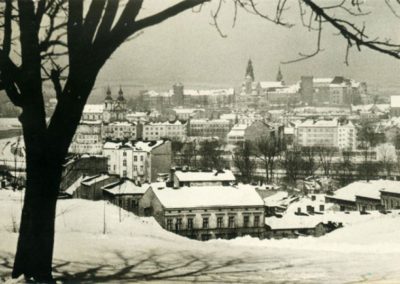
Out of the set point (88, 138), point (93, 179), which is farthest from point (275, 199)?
point (88, 138)

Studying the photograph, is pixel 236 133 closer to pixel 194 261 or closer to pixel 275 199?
pixel 275 199

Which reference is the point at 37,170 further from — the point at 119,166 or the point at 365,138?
the point at 365,138

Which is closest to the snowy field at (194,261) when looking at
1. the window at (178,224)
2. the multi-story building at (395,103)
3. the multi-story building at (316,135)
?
the multi-story building at (395,103)

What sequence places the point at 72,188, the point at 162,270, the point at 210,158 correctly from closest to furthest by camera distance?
the point at 162,270
the point at 72,188
the point at 210,158

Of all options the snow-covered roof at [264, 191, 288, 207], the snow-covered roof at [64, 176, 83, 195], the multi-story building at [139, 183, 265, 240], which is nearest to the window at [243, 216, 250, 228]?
the multi-story building at [139, 183, 265, 240]

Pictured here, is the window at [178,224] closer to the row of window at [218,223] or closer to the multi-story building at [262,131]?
the row of window at [218,223]

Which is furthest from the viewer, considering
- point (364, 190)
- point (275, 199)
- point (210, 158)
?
point (210, 158)

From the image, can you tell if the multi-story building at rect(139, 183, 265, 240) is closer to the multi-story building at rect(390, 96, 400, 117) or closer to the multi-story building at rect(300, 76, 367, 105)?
the multi-story building at rect(300, 76, 367, 105)
